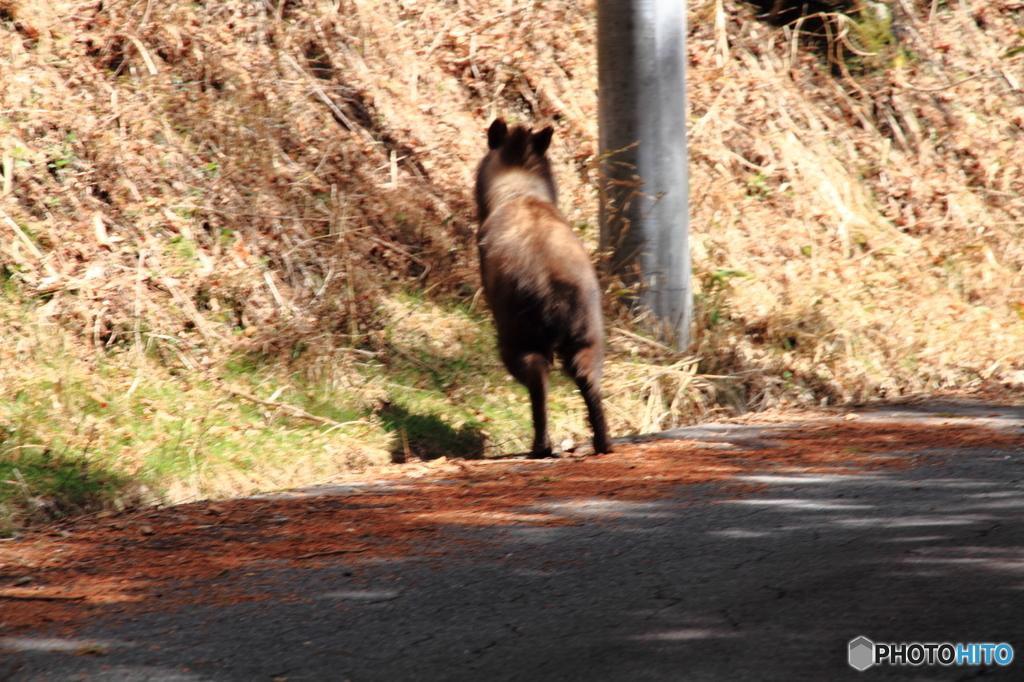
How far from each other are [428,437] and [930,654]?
4369 millimetres

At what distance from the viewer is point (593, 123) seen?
11.6 metres

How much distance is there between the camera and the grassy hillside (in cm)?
687

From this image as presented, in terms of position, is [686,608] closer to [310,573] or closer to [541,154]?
[310,573]

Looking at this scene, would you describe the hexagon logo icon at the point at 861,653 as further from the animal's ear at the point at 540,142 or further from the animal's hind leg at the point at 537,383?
the animal's ear at the point at 540,142

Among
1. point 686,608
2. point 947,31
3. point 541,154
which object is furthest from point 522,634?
point 947,31

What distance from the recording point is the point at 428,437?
6988 mm

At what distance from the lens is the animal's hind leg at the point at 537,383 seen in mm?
6309

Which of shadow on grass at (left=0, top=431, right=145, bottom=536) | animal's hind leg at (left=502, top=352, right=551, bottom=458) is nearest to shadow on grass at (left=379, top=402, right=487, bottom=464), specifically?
animal's hind leg at (left=502, top=352, right=551, bottom=458)

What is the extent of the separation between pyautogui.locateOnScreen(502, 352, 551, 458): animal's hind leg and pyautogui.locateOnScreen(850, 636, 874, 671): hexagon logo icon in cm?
332

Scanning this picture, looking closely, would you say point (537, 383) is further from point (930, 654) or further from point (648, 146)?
point (930, 654)

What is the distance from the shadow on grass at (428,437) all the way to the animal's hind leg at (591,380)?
1.04 m

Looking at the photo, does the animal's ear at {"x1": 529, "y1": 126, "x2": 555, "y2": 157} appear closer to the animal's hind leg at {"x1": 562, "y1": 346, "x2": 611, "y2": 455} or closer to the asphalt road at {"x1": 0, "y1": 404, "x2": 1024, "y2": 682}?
the animal's hind leg at {"x1": 562, "y1": 346, "x2": 611, "y2": 455}

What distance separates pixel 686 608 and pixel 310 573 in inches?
62.8

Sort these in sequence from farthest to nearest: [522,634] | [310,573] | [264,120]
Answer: [264,120], [310,573], [522,634]
